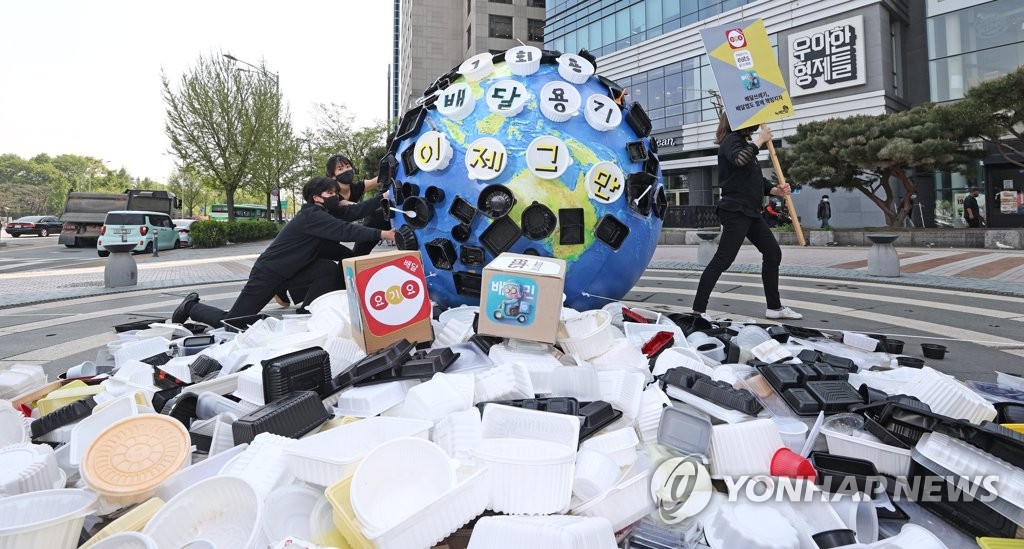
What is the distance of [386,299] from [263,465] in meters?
1.46

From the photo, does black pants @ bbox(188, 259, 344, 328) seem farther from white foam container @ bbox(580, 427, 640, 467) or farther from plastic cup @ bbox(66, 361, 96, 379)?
white foam container @ bbox(580, 427, 640, 467)

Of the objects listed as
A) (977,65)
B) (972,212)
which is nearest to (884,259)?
(972,212)

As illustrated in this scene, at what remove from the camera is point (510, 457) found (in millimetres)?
1867

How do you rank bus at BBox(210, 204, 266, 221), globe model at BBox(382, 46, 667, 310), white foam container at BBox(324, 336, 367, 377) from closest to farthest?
white foam container at BBox(324, 336, 367, 377), globe model at BBox(382, 46, 667, 310), bus at BBox(210, 204, 266, 221)

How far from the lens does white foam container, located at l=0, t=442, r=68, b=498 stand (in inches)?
77.0

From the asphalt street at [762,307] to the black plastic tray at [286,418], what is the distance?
115 inches

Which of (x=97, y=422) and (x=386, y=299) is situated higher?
(x=386, y=299)

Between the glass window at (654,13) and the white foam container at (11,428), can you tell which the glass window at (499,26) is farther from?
the white foam container at (11,428)

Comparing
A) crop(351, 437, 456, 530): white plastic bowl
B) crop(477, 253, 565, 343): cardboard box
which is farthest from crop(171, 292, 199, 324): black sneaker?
crop(351, 437, 456, 530): white plastic bowl

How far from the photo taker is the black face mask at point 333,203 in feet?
17.8

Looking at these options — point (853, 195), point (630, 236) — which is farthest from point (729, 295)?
point (853, 195)

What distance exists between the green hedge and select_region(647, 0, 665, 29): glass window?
26.7 metres

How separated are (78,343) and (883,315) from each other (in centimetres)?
808

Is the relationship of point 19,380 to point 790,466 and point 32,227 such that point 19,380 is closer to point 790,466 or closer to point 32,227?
point 790,466
